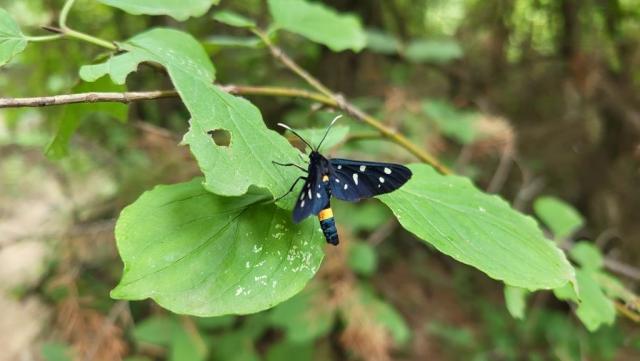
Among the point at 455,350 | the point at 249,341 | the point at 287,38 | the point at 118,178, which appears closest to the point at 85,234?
the point at 118,178

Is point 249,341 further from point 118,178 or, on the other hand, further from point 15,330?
point 15,330

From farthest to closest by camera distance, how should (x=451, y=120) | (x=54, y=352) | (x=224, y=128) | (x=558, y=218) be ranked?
(x=451, y=120) → (x=54, y=352) → (x=558, y=218) → (x=224, y=128)

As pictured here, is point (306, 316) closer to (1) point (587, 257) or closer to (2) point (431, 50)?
(1) point (587, 257)

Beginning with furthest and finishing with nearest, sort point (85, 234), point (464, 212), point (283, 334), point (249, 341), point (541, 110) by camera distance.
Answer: point (541, 110)
point (283, 334)
point (249, 341)
point (85, 234)
point (464, 212)


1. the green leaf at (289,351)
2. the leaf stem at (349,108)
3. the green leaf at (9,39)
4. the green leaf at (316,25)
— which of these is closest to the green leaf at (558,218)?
the leaf stem at (349,108)

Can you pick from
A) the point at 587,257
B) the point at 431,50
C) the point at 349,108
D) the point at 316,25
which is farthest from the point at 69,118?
the point at 431,50

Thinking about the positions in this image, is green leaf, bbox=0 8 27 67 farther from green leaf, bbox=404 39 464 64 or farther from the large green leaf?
green leaf, bbox=404 39 464 64

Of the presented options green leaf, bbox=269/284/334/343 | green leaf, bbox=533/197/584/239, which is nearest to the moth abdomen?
green leaf, bbox=533/197/584/239
